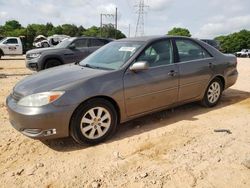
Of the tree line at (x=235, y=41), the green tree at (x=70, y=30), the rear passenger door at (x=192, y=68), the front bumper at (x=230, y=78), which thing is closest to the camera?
the rear passenger door at (x=192, y=68)

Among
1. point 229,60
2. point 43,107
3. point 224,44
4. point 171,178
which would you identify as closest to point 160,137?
point 171,178

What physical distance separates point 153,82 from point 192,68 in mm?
1073

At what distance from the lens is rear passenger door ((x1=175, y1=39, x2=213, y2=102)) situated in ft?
17.3

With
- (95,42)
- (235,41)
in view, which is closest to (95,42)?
(95,42)

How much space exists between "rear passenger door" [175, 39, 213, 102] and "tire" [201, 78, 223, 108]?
22cm

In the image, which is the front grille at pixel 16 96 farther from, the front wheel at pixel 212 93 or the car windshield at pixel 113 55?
the front wheel at pixel 212 93

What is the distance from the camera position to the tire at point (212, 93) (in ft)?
19.3

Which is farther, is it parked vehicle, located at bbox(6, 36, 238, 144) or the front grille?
the front grille

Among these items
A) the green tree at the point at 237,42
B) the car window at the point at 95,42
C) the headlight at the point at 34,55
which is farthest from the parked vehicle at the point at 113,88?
the green tree at the point at 237,42

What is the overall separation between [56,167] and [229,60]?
4371mm

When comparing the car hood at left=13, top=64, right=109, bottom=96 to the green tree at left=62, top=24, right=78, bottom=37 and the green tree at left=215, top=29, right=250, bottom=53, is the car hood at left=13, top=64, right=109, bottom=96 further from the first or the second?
the green tree at left=215, top=29, right=250, bottom=53

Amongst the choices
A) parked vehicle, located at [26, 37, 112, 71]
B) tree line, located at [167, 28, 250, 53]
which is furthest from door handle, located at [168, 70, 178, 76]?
tree line, located at [167, 28, 250, 53]

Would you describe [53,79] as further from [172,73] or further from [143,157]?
[172,73]

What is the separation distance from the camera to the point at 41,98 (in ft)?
12.7
